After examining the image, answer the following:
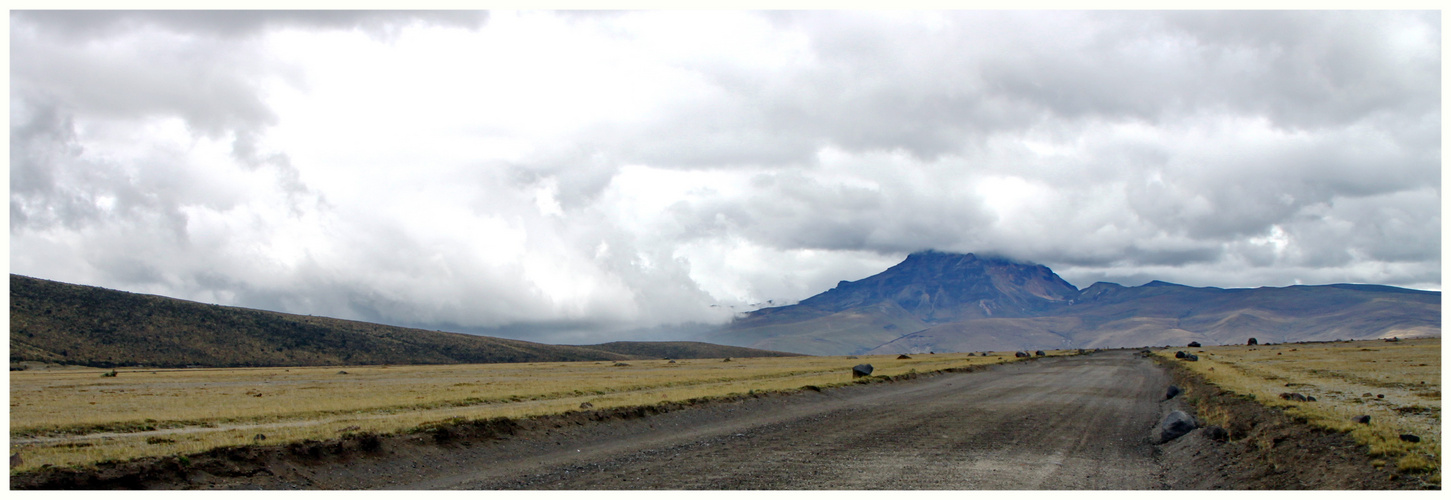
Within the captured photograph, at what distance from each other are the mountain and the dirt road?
4877 inches

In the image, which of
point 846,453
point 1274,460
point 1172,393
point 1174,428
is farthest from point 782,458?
point 1172,393

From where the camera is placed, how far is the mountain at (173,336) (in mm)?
116188

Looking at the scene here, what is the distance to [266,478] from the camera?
45.1 feet

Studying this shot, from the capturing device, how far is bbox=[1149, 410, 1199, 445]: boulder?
2005 cm

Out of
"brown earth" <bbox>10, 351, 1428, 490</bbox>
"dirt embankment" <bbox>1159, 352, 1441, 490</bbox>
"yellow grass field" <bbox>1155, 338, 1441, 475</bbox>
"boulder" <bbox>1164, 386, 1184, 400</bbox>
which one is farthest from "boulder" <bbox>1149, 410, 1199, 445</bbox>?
"boulder" <bbox>1164, 386, 1184, 400</bbox>

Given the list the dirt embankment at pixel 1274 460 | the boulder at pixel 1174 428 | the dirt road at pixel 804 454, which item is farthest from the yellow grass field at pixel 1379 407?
the dirt road at pixel 804 454

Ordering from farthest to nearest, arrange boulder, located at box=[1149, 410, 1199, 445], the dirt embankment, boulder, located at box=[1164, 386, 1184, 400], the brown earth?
boulder, located at box=[1164, 386, 1184, 400], boulder, located at box=[1149, 410, 1199, 445], the brown earth, the dirt embankment

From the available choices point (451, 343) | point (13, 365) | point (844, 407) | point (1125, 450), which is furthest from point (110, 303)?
point (1125, 450)

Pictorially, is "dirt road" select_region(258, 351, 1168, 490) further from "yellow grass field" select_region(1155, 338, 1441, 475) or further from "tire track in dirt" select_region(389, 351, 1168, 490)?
"yellow grass field" select_region(1155, 338, 1441, 475)

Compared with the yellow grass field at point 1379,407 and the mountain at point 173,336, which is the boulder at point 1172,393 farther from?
the mountain at point 173,336

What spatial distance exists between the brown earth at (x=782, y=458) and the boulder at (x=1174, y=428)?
45 centimetres

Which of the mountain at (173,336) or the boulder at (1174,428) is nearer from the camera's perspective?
the boulder at (1174,428)

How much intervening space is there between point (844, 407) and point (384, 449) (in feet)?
60.2

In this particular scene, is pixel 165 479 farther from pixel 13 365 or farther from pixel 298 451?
pixel 13 365
